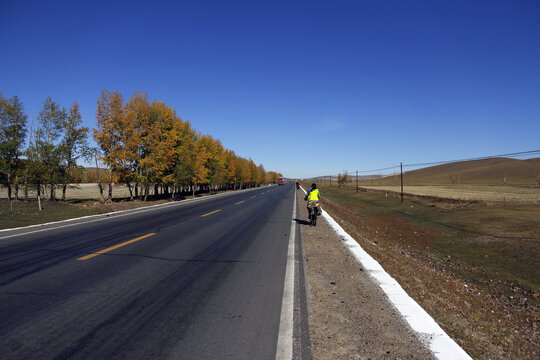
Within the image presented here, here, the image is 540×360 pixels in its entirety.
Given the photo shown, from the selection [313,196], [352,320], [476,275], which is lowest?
[476,275]

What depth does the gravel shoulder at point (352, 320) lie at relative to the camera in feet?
9.16

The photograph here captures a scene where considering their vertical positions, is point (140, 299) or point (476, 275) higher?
point (140, 299)

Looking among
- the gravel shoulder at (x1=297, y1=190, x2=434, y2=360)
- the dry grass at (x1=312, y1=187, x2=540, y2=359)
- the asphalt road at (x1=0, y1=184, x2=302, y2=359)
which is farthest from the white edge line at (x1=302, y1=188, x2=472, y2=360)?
the asphalt road at (x1=0, y1=184, x2=302, y2=359)

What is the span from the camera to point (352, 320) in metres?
3.46

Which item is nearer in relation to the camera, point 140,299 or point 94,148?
point 140,299

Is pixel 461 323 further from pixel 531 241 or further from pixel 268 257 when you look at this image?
pixel 531 241

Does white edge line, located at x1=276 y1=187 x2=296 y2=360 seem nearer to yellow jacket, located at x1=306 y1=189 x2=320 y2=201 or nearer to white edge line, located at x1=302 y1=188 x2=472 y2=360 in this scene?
white edge line, located at x1=302 y1=188 x2=472 y2=360

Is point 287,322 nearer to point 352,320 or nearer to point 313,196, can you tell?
point 352,320

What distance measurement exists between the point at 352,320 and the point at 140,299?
2982mm

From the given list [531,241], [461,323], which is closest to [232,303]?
[461,323]

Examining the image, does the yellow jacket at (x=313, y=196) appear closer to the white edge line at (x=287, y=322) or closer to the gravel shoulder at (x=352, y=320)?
the gravel shoulder at (x=352, y=320)

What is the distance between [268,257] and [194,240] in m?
2.85

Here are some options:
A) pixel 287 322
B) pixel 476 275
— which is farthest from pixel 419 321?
pixel 476 275

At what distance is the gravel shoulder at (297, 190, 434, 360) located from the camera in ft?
9.16
